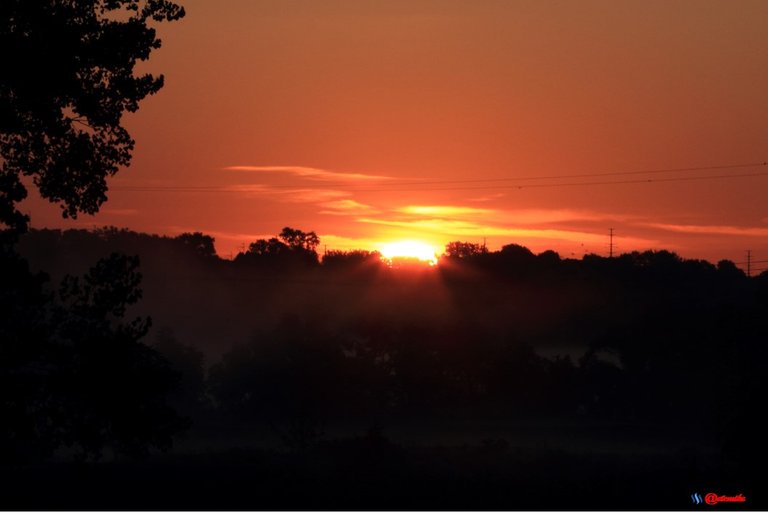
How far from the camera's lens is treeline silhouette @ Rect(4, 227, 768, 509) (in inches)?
1858

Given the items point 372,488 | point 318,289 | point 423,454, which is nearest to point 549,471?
point 423,454

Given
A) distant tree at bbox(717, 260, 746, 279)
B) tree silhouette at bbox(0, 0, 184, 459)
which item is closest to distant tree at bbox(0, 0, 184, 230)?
tree silhouette at bbox(0, 0, 184, 459)

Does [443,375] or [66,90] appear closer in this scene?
[66,90]

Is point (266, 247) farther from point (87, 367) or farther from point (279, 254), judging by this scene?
point (87, 367)

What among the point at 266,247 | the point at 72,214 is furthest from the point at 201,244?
the point at 72,214

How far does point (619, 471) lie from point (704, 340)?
4407cm

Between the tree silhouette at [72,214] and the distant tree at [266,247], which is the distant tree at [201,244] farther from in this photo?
the tree silhouette at [72,214]

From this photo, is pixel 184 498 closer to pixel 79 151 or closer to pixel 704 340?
pixel 79 151

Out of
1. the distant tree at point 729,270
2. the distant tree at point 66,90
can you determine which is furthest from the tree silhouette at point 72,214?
the distant tree at point 729,270

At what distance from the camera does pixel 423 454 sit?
66.7 meters

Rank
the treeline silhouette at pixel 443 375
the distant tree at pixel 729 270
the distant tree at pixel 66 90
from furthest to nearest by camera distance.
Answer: the distant tree at pixel 729 270
the treeline silhouette at pixel 443 375
the distant tree at pixel 66 90

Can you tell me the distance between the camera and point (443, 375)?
110 m

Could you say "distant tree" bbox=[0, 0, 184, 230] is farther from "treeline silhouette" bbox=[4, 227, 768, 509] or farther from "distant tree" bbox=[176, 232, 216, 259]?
"distant tree" bbox=[176, 232, 216, 259]

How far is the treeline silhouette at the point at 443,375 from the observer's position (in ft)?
155
